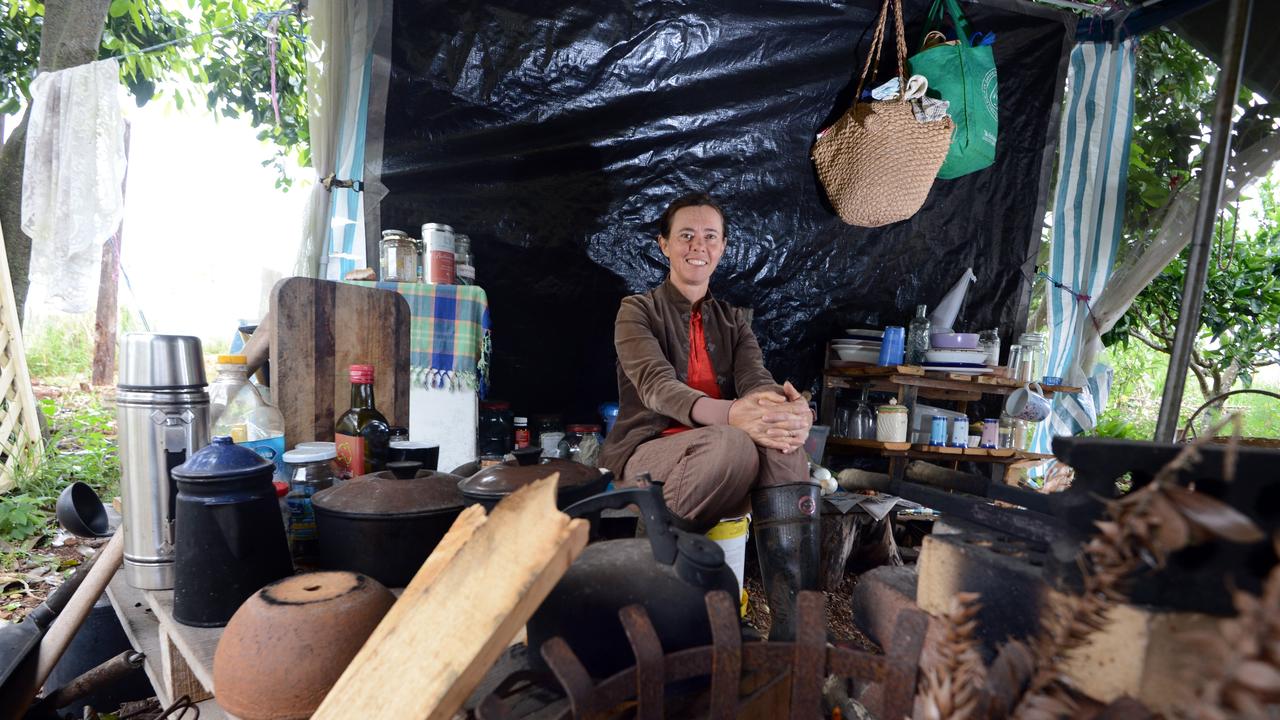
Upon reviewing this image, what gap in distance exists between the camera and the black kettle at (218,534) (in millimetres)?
1009

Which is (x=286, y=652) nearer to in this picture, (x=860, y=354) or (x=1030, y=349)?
(x=860, y=354)

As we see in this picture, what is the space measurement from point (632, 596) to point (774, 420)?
0.97 meters

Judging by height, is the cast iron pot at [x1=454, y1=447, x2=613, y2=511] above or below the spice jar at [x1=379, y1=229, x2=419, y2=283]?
below

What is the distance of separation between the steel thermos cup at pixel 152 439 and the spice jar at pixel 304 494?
0.70 feet

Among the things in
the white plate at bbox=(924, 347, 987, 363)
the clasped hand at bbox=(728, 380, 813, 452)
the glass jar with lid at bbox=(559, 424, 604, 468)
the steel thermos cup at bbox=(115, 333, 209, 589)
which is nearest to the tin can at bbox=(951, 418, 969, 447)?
the white plate at bbox=(924, 347, 987, 363)

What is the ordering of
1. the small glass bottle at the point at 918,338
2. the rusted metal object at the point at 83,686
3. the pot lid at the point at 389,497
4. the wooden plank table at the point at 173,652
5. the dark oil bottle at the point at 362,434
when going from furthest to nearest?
the small glass bottle at the point at 918,338 < the dark oil bottle at the point at 362,434 < the rusted metal object at the point at 83,686 < the pot lid at the point at 389,497 < the wooden plank table at the point at 173,652

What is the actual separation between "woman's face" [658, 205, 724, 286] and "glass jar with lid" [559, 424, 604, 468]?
0.86m

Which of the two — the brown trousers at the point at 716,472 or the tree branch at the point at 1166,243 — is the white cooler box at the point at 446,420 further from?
the tree branch at the point at 1166,243

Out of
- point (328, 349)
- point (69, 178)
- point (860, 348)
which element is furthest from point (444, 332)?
point (860, 348)

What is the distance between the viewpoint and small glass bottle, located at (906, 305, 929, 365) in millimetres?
2947

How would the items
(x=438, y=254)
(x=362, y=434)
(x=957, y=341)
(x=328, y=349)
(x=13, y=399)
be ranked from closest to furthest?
(x=362, y=434) → (x=328, y=349) → (x=438, y=254) → (x=957, y=341) → (x=13, y=399)

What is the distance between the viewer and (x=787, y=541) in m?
1.59

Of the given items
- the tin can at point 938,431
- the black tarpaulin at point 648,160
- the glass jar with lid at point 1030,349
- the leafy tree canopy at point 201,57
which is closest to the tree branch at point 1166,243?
the glass jar with lid at point 1030,349

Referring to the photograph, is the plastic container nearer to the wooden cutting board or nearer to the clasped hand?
the wooden cutting board
